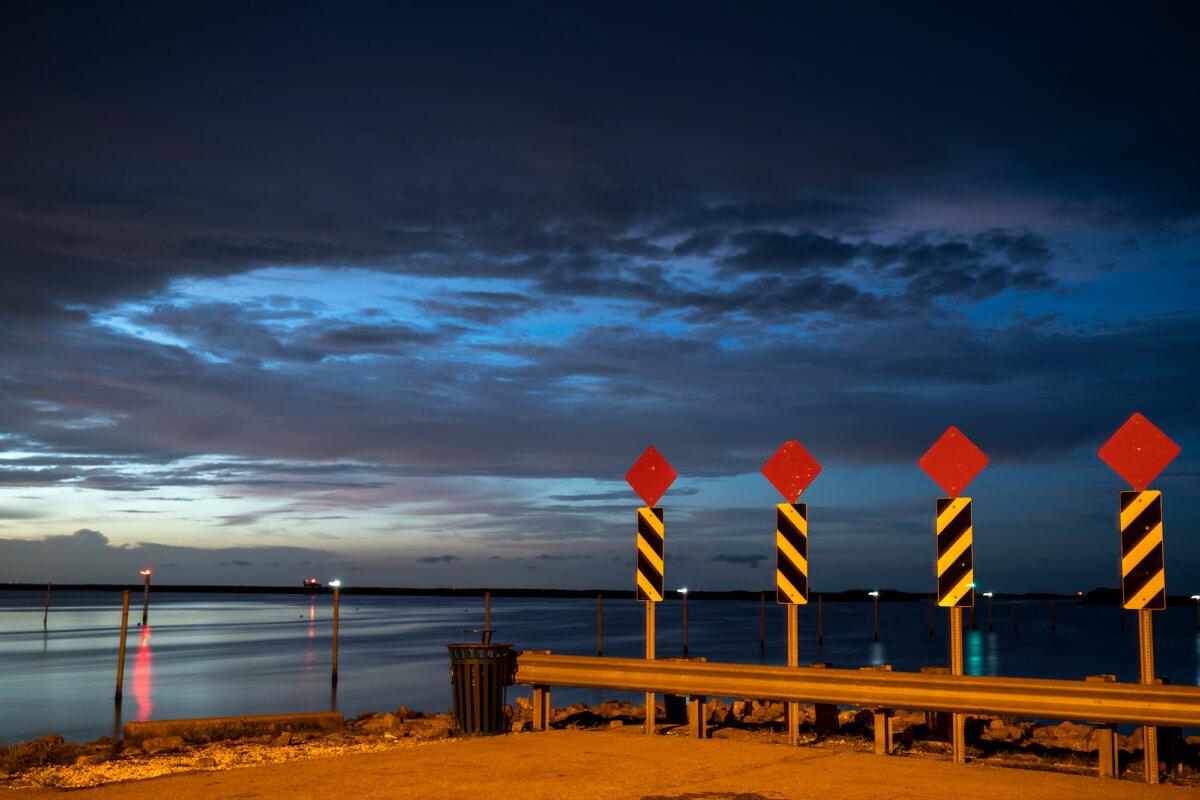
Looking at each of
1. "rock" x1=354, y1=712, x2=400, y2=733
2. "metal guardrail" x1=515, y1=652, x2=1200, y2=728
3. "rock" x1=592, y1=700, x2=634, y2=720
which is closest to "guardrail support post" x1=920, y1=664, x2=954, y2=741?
"metal guardrail" x1=515, y1=652, x2=1200, y2=728

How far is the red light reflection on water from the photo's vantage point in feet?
92.2

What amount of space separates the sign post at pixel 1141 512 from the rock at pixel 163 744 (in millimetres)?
9650

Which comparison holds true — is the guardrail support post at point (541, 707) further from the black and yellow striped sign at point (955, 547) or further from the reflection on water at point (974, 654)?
the reflection on water at point (974, 654)

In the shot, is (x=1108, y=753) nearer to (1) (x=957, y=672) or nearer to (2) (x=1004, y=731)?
(1) (x=957, y=672)

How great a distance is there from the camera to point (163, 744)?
1263 centimetres

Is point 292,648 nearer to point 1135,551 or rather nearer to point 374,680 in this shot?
point 374,680

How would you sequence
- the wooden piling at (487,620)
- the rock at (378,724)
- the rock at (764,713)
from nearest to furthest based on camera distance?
the wooden piling at (487,620)
the rock at (378,724)
the rock at (764,713)

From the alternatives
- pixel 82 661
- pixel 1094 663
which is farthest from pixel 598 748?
pixel 1094 663

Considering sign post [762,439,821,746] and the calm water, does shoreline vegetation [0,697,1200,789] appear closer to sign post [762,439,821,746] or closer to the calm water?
sign post [762,439,821,746]

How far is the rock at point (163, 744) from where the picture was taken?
1229 centimetres

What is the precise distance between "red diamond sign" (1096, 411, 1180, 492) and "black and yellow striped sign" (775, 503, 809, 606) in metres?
3.07

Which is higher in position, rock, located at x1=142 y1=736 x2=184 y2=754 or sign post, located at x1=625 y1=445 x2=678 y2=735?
sign post, located at x1=625 y1=445 x2=678 y2=735

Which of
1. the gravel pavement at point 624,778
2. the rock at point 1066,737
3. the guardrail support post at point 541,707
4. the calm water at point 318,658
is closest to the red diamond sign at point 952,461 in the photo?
the gravel pavement at point 624,778

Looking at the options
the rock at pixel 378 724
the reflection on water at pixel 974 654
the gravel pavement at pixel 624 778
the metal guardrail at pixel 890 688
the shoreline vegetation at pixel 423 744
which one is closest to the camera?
the gravel pavement at pixel 624 778
